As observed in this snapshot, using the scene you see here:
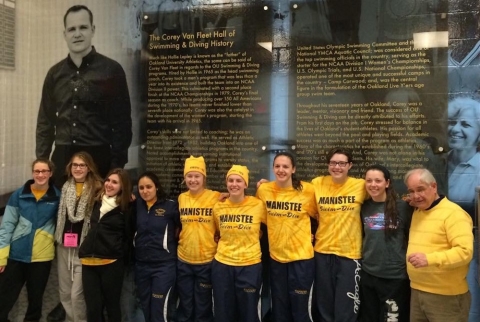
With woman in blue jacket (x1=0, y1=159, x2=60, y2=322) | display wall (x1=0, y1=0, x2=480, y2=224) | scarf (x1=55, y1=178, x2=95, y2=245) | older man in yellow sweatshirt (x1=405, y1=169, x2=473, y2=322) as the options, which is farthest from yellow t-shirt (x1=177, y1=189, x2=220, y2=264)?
older man in yellow sweatshirt (x1=405, y1=169, x2=473, y2=322)

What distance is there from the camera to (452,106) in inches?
115

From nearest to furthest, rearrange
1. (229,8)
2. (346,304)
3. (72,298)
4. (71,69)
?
1. (346,304)
2. (72,298)
3. (229,8)
4. (71,69)

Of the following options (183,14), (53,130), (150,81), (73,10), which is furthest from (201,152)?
(73,10)

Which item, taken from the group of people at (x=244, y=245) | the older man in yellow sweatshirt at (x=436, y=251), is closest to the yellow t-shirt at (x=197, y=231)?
the group of people at (x=244, y=245)

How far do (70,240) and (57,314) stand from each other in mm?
886

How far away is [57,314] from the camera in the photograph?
359 centimetres

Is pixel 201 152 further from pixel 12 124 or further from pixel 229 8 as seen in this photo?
pixel 12 124

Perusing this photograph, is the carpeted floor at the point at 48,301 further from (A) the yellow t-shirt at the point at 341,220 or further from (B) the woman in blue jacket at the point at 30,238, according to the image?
(A) the yellow t-shirt at the point at 341,220

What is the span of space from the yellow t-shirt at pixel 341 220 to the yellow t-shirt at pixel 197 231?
0.74 meters

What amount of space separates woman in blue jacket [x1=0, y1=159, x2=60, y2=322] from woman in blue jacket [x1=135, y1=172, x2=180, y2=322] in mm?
772

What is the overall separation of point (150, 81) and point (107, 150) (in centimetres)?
70

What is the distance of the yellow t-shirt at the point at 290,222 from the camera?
2734 millimetres

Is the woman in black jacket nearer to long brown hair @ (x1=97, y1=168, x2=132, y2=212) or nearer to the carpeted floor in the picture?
long brown hair @ (x1=97, y1=168, x2=132, y2=212)

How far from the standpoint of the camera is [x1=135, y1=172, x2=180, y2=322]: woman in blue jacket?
9.79 ft
